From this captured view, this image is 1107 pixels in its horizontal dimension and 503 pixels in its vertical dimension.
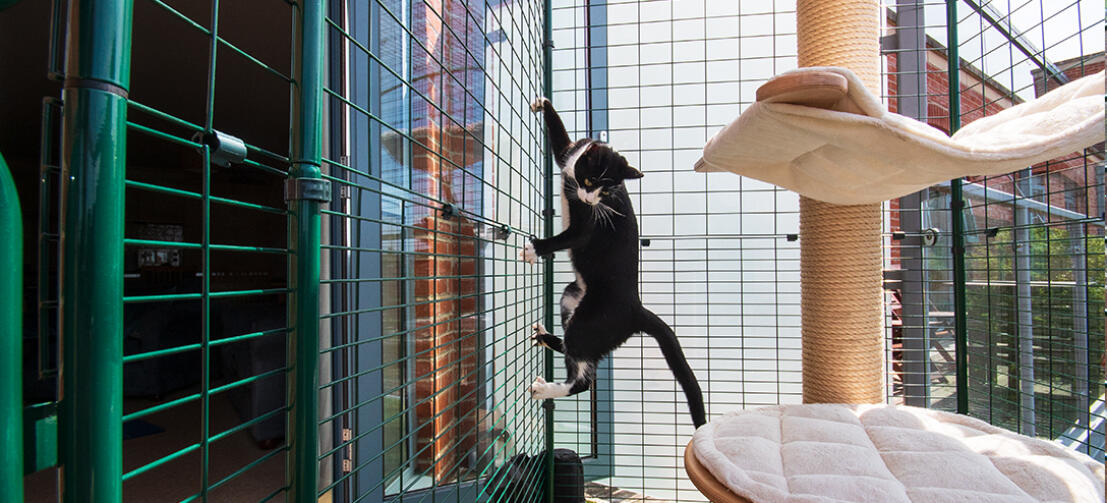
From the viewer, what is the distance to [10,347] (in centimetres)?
26

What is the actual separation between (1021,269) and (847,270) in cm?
65

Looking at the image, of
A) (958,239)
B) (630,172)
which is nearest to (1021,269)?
(958,239)

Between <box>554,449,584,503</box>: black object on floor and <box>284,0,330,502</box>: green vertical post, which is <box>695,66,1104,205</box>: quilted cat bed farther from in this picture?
Answer: <box>554,449,584,503</box>: black object on floor

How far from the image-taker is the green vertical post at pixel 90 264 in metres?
0.29

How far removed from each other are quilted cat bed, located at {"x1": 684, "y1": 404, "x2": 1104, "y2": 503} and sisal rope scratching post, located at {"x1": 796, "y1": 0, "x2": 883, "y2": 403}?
226 mm

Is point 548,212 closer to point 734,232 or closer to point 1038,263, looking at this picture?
point 734,232

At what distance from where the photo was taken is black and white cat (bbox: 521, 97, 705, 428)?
1.19m

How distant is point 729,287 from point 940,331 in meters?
0.78

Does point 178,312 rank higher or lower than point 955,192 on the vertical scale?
lower

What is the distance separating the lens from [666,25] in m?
1.86

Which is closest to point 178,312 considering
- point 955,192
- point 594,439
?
point 594,439

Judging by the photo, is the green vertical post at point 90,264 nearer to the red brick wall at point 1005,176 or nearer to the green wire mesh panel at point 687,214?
the green wire mesh panel at point 687,214

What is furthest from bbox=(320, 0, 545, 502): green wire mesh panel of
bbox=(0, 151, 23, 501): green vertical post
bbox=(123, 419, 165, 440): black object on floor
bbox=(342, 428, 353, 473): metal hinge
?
bbox=(123, 419, 165, 440): black object on floor

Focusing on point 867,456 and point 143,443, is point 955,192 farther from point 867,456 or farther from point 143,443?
point 143,443
